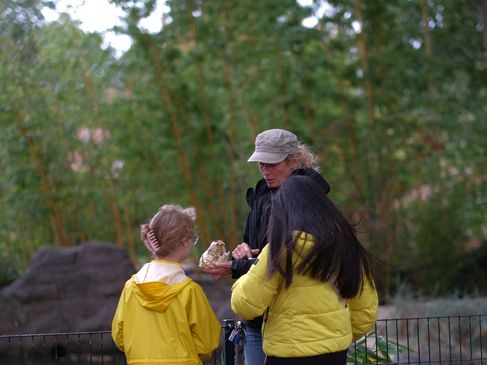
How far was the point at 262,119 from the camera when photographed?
10391mm

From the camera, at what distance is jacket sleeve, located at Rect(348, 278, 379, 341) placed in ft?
10.0

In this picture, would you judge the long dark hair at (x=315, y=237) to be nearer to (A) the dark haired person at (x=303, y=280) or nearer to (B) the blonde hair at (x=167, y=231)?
(A) the dark haired person at (x=303, y=280)

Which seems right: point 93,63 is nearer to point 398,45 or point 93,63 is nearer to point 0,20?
point 0,20

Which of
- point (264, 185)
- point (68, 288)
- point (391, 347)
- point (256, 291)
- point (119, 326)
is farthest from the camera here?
point (68, 288)

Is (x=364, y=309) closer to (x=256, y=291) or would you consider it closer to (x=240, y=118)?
(x=256, y=291)

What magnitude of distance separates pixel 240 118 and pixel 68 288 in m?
2.89

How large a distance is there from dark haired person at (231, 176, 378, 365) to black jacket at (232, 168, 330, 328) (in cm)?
23

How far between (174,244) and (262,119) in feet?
23.7

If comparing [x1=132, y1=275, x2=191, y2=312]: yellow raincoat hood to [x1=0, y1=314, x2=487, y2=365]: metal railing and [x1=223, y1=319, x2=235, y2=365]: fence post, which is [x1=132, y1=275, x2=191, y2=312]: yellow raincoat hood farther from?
[x1=0, y1=314, x2=487, y2=365]: metal railing

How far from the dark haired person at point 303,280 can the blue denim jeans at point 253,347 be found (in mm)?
289

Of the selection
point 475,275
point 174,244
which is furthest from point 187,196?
point 174,244

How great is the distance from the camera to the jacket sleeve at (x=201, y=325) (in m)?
3.16

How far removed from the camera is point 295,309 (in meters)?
2.88

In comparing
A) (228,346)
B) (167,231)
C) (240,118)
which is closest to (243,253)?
(167,231)
